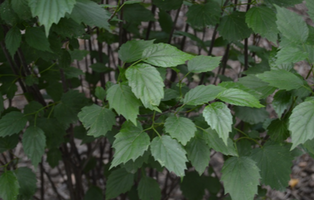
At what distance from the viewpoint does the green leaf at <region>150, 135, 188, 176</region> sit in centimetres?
89

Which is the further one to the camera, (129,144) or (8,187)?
(8,187)

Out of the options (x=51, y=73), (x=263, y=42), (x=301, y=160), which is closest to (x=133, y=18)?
(x=51, y=73)

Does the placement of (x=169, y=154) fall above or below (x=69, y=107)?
above

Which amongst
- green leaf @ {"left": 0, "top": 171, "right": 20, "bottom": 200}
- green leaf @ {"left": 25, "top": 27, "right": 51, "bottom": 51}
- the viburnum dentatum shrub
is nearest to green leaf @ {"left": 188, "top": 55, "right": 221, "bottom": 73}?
the viburnum dentatum shrub

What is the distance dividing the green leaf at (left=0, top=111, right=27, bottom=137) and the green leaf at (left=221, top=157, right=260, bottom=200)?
0.77 m

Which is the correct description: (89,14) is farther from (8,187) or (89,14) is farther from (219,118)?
(8,187)

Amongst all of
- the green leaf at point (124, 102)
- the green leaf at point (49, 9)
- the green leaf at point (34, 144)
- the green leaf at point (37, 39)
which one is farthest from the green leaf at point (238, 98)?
the green leaf at point (34, 144)

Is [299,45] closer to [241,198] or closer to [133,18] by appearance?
[241,198]

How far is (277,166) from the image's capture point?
117cm

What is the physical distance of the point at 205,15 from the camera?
139 centimetres

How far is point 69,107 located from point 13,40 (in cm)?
40

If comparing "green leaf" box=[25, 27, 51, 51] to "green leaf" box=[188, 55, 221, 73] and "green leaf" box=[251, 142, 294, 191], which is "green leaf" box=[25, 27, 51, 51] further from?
"green leaf" box=[251, 142, 294, 191]

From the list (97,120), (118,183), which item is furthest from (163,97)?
(118,183)

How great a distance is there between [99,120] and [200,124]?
354 millimetres
